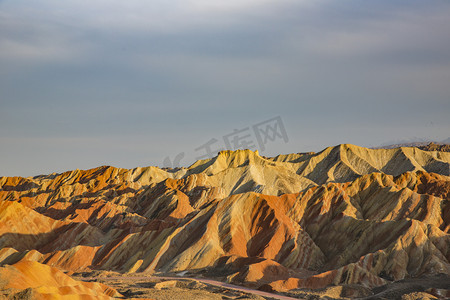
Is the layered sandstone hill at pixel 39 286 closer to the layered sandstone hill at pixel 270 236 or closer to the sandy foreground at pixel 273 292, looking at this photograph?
the sandy foreground at pixel 273 292

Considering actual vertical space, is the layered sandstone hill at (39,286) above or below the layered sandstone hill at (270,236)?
above

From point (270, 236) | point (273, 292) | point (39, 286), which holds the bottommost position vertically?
point (273, 292)

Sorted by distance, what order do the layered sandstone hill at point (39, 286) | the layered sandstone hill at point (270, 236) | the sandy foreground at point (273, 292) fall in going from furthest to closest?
A: 1. the layered sandstone hill at point (270, 236)
2. the sandy foreground at point (273, 292)
3. the layered sandstone hill at point (39, 286)

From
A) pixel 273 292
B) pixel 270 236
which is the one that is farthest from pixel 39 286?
pixel 270 236

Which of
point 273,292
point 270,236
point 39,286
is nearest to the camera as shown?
point 39,286

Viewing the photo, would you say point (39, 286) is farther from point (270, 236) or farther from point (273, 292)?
point (270, 236)

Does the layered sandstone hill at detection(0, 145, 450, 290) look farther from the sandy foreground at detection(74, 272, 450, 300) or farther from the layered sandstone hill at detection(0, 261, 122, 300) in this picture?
the layered sandstone hill at detection(0, 261, 122, 300)

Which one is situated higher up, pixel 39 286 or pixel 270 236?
pixel 39 286

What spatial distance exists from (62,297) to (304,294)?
119ft

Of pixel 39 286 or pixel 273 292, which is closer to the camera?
pixel 39 286

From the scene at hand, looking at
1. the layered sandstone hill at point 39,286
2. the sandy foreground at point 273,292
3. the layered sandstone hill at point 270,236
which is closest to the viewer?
the layered sandstone hill at point 39,286

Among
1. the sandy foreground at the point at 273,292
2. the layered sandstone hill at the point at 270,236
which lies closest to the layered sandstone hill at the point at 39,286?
the sandy foreground at the point at 273,292

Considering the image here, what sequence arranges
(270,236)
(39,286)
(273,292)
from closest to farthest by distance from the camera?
1. (39,286)
2. (273,292)
3. (270,236)

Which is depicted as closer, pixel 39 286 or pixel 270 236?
pixel 39 286
